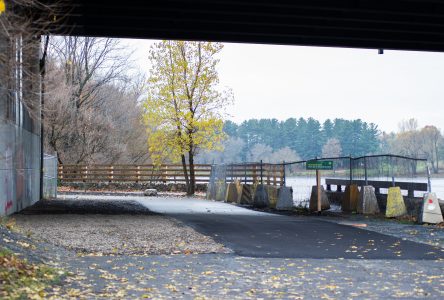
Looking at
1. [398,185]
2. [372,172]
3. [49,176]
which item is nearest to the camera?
[398,185]

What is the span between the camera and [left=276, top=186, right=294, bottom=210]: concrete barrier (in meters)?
24.4

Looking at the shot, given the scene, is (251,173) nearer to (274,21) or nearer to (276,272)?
(274,21)

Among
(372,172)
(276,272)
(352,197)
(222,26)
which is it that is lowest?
(276,272)

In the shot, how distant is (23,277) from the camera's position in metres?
7.96

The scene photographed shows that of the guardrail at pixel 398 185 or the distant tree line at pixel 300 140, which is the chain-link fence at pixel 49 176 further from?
the distant tree line at pixel 300 140

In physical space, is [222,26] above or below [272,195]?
above

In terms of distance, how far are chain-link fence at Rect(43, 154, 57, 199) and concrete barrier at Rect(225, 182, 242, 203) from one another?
27.6ft

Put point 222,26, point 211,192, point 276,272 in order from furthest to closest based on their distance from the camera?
point 211,192 < point 222,26 < point 276,272

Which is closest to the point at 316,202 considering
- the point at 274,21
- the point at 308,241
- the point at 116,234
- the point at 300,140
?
the point at 274,21

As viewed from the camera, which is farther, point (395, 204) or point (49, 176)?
point (49, 176)

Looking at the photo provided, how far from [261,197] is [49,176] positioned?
34.7ft

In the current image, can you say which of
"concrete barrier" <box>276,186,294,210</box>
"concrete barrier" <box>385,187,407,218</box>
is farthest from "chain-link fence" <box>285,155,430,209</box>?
"concrete barrier" <box>276,186,294,210</box>

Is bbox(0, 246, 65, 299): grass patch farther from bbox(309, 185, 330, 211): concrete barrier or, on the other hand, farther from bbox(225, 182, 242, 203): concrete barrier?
bbox(225, 182, 242, 203): concrete barrier

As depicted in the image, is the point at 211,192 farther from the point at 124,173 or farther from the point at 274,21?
the point at 274,21
